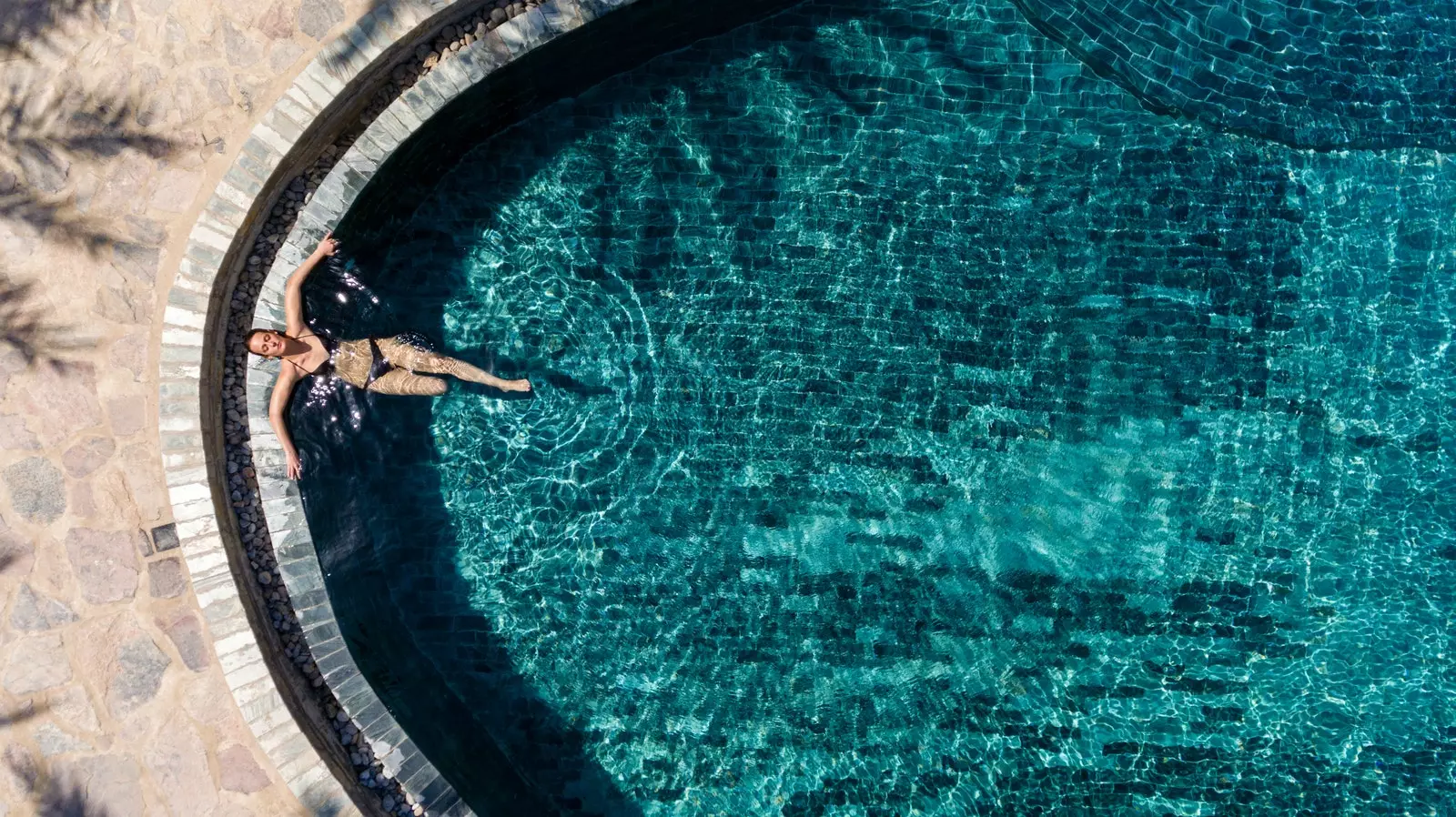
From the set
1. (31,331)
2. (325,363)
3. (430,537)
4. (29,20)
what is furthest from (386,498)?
(29,20)

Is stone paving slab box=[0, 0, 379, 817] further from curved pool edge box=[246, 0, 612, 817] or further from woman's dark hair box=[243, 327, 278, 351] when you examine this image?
curved pool edge box=[246, 0, 612, 817]

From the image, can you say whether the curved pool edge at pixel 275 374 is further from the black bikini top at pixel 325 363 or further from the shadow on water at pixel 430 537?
the shadow on water at pixel 430 537

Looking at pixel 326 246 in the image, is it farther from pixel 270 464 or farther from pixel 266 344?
pixel 270 464

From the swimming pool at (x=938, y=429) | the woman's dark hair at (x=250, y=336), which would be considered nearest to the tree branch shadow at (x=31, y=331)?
the woman's dark hair at (x=250, y=336)

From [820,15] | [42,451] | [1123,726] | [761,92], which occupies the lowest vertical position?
[1123,726]

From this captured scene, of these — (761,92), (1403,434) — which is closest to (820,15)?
(761,92)

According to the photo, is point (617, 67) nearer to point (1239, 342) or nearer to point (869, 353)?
point (869, 353)
